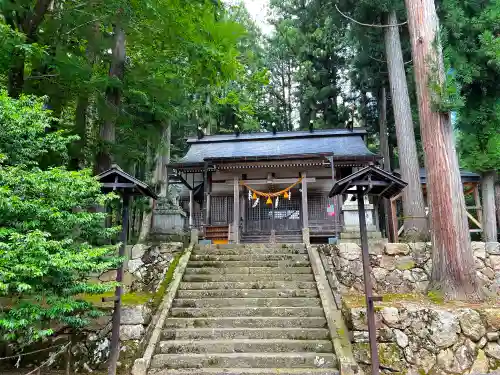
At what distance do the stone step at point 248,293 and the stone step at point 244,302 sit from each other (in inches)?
6.8

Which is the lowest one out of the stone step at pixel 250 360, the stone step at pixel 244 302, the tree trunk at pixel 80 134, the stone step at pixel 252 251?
the stone step at pixel 250 360

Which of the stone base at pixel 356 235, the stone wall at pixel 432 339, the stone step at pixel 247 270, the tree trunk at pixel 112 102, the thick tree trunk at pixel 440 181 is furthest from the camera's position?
the stone base at pixel 356 235

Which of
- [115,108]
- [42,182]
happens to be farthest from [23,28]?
[42,182]

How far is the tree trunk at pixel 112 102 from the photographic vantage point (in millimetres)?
8133

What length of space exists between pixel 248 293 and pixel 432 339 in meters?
3.11

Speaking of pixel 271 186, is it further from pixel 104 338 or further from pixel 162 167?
pixel 104 338

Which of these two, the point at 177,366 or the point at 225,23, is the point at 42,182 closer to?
the point at 177,366

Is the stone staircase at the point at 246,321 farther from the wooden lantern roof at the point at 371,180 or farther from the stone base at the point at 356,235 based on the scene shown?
the wooden lantern roof at the point at 371,180

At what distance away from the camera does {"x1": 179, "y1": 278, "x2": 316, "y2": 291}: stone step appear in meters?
6.66

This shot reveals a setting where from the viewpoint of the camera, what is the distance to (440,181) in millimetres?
6406

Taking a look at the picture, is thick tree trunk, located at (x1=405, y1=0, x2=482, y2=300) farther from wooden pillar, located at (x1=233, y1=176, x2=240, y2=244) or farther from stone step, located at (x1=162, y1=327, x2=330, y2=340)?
wooden pillar, located at (x1=233, y1=176, x2=240, y2=244)

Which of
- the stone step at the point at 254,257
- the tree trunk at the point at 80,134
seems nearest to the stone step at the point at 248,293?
the stone step at the point at 254,257

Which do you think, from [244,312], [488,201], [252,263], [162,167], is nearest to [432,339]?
[244,312]

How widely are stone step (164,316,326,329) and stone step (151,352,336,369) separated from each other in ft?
2.20
